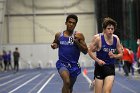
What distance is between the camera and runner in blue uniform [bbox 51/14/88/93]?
9.66 meters

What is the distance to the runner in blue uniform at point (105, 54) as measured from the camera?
30.9 feet

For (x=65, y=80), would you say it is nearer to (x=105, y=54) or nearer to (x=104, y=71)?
(x=104, y=71)

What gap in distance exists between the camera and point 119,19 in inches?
1933

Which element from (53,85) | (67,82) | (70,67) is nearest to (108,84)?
(67,82)

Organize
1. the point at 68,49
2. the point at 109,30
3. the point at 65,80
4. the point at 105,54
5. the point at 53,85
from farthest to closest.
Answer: the point at 53,85
the point at 68,49
the point at 65,80
the point at 105,54
the point at 109,30

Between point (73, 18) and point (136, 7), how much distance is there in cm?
3823

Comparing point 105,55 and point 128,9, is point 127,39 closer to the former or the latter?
point 128,9

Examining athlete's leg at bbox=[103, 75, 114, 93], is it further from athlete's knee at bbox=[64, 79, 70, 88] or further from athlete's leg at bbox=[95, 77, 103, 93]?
athlete's knee at bbox=[64, 79, 70, 88]

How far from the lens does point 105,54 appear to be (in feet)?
31.3

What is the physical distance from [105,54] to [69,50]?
2.45ft

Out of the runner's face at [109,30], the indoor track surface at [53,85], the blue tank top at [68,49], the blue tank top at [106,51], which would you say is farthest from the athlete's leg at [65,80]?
the indoor track surface at [53,85]

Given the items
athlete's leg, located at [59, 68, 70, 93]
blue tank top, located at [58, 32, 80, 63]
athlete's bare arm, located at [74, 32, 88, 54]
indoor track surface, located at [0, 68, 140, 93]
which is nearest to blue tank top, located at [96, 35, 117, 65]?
athlete's bare arm, located at [74, 32, 88, 54]

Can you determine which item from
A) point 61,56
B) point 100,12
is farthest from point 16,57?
point 61,56

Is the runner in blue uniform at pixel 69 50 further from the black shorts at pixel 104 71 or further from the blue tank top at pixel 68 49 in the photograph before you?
the black shorts at pixel 104 71
